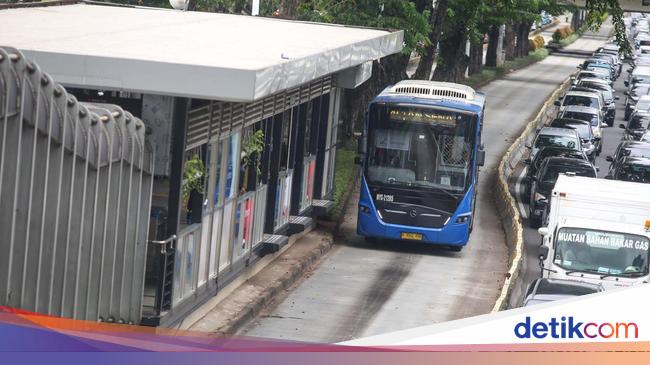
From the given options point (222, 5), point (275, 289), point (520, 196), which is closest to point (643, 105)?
point (222, 5)

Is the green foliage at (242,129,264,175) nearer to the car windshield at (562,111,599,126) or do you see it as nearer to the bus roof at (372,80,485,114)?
the bus roof at (372,80,485,114)

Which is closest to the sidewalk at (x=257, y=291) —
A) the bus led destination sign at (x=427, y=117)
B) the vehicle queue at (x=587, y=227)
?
the bus led destination sign at (x=427, y=117)

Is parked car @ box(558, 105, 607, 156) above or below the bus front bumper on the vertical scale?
below

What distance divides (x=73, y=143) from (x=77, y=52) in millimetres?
2598

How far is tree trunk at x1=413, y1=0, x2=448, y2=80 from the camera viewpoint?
141 ft

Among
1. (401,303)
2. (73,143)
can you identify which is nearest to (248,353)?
(73,143)

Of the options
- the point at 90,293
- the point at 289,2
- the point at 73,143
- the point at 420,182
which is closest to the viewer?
the point at 73,143

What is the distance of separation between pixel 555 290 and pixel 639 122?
111ft

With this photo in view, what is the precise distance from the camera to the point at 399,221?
29.0 m

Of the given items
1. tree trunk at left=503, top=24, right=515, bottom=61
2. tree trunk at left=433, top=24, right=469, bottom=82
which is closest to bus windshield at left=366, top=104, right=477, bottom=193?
tree trunk at left=433, top=24, right=469, bottom=82

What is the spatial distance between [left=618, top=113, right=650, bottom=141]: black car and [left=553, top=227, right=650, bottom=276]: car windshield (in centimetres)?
2782

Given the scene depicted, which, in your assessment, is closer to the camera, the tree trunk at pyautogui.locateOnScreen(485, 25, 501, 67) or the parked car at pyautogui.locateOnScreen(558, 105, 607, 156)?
the parked car at pyautogui.locateOnScreen(558, 105, 607, 156)

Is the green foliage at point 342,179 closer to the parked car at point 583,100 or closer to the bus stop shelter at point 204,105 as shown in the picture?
the bus stop shelter at point 204,105

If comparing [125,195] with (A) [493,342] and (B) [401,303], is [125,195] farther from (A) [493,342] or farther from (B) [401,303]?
(B) [401,303]
